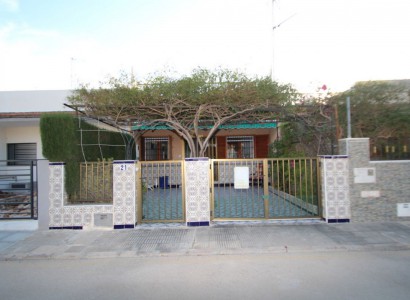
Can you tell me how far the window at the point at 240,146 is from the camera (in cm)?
1734

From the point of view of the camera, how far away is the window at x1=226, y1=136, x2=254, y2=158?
1734 cm

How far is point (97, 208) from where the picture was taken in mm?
7676

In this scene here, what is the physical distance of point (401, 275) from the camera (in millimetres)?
4633

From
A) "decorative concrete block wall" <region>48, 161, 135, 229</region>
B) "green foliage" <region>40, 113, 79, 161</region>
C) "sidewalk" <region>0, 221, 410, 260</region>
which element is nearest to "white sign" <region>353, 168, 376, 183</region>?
"sidewalk" <region>0, 221, 410, 260</region>

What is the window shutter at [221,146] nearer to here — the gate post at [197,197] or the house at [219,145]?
the house at [219,145]

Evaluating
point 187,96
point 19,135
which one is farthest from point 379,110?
point 19,135

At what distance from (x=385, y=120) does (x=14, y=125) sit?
1578 centimetres

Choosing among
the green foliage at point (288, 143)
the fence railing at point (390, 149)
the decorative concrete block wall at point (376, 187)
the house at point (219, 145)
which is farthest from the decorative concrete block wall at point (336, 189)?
the house at point (219, 145)

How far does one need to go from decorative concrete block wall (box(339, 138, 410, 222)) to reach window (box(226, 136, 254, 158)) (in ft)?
31.9

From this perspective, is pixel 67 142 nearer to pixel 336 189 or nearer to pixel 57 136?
pixel 57 136

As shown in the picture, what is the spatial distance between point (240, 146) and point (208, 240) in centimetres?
1126

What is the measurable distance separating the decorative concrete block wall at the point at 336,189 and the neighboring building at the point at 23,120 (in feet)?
35.0

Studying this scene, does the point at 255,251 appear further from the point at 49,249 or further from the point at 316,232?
the point at 49,249

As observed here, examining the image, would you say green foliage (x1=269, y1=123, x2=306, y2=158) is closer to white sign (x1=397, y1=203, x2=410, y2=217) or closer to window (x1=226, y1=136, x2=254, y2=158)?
window (x1=226, y1=136, x2=254, y2=158)
